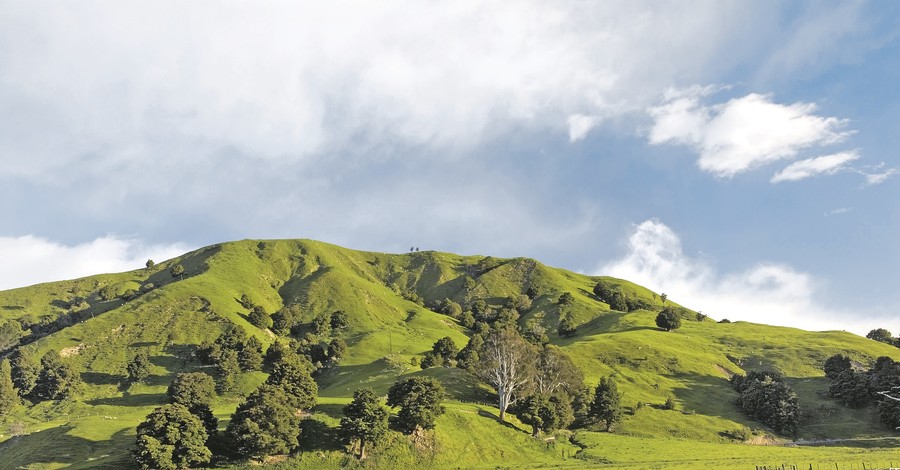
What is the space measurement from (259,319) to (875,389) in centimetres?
15439

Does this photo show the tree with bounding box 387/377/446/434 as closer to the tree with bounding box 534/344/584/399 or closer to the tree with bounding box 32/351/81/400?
the tree with bounding box 534/344/584/399

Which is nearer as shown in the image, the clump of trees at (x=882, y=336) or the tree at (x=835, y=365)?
the tree at (x=835, y=365)

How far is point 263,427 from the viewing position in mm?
65938

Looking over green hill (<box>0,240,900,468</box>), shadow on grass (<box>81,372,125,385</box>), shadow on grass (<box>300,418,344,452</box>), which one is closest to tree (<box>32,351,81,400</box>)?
shadow on grass (<box>81,372,125,385</box>)

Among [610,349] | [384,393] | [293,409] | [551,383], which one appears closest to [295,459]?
[293,409]

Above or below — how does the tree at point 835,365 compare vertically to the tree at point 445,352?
above

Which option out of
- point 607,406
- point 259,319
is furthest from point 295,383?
point 259,319

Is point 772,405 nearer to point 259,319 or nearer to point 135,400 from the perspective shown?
point 135,400

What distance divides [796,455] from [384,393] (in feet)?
220

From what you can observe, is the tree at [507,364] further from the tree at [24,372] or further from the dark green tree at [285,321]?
the tree at [24,372]

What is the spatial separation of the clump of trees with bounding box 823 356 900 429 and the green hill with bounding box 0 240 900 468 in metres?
2.57

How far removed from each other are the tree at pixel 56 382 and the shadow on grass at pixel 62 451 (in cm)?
3581

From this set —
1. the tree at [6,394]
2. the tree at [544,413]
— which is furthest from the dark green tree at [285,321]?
the tree at [544,413]

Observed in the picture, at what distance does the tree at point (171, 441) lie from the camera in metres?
59.9
